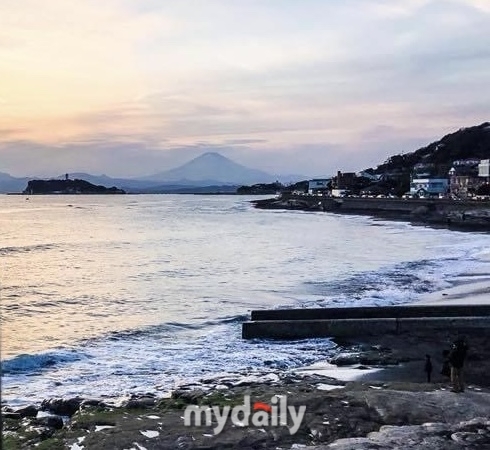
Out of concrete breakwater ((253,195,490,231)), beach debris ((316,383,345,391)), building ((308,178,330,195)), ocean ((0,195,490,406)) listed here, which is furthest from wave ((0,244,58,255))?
building ((308,178,330,195))

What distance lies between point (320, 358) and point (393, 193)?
410 ft

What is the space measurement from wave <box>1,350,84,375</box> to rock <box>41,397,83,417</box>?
12.5ft

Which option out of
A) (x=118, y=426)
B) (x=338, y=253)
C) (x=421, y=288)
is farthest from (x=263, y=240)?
(x=118, y=426)

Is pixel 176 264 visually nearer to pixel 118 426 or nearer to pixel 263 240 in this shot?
pixel 263 240

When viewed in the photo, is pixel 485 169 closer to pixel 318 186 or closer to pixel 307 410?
pixel 318 186

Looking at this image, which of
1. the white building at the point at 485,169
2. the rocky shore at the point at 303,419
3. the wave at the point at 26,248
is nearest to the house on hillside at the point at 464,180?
the white building at the point at 485,169

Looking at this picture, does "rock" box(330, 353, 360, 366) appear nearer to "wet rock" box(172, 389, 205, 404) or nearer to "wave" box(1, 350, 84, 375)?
"wet rock" box(172, 389, 205, 404)

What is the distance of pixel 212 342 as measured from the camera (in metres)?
16.6

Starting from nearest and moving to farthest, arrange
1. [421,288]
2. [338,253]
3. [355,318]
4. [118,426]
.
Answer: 1. [118,426]
2. [355,318]
3. [421,288]
4. [338,253]

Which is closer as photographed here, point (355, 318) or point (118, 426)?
point (118, 426)

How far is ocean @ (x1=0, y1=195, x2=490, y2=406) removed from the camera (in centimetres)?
1374

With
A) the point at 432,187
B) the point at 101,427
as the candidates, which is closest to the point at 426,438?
the point at 101,427

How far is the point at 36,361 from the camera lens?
48.7ft

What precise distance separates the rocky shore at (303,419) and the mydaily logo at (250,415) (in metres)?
0.09
